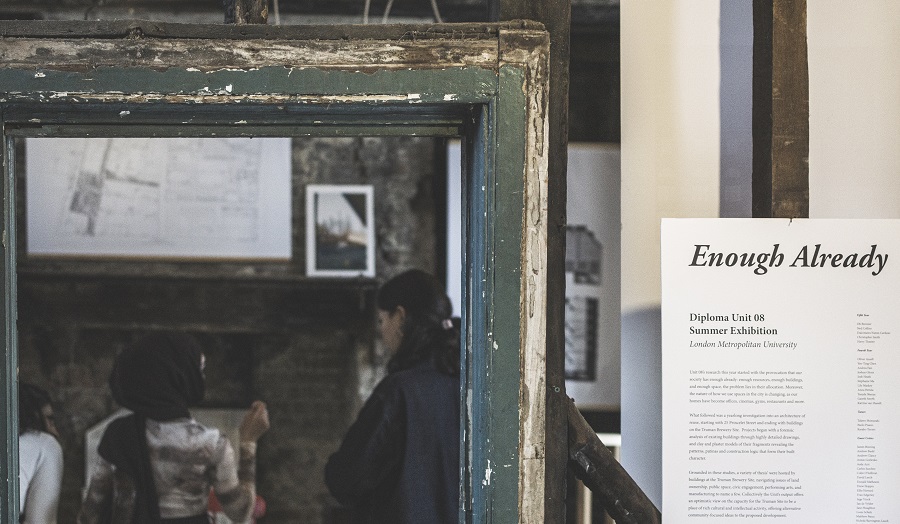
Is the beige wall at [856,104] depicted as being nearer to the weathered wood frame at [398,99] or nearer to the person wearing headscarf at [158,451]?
the weathered wood frame at [398,99]

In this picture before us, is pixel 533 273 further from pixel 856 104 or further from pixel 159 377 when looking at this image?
pixel 159 377

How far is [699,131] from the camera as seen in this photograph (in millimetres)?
1468

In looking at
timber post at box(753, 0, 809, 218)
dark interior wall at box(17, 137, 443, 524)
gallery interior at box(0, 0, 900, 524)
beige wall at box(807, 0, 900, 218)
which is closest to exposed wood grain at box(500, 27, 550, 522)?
timber post at box(753, 0, 809, 218)

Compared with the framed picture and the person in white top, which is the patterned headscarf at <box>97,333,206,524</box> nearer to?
the person in white top

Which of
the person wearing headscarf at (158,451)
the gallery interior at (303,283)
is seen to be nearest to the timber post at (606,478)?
the person wearing headscarf at (158,451)

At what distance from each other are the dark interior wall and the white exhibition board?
2.99 meters

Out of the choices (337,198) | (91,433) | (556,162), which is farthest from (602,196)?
(91,433)

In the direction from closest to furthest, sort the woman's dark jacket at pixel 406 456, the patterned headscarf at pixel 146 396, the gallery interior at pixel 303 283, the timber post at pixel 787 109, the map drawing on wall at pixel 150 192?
the timber post at pixel 787 109 < the woman's dark jacket at pixel 406 456 < the patterned headscarf at pixel 146 396 < the gallery interior at pixel 303 283 < the map drawing on wall at pixel 150 192

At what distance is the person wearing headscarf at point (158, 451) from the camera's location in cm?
275

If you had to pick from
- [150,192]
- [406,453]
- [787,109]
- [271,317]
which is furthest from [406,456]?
[150,192]

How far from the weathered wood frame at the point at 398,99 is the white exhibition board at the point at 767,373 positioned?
0.24m

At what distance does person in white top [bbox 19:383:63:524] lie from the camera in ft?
9.04

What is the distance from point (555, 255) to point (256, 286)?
3.20m

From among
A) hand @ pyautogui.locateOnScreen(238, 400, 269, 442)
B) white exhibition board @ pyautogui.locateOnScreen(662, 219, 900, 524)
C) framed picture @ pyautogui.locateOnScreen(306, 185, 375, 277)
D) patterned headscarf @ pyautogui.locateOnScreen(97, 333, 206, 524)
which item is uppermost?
framed picture @ pyautogui.locateOnScreen(306, 185, 375, 277)
